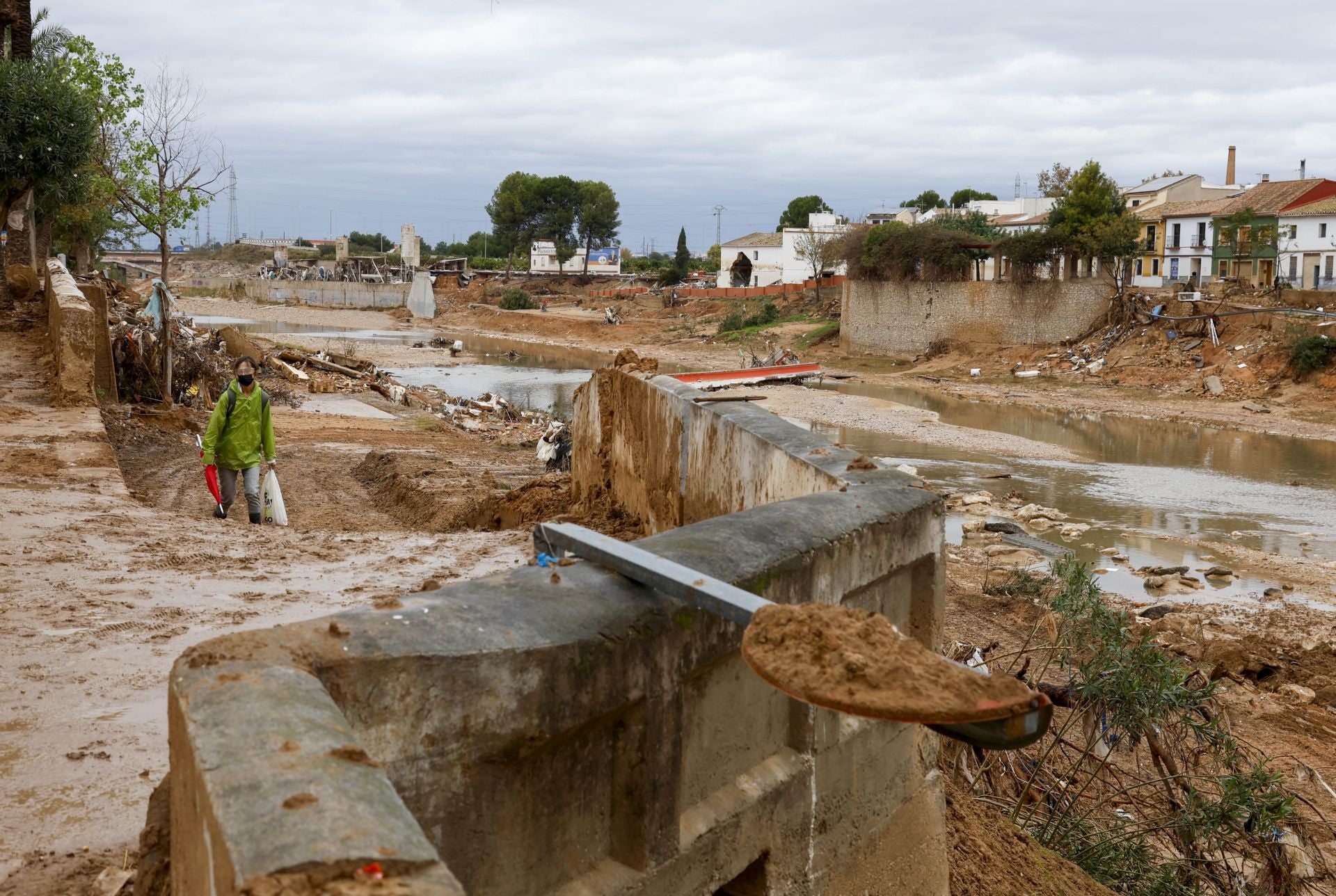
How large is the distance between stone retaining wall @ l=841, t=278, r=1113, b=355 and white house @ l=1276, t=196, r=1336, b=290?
11468 mm

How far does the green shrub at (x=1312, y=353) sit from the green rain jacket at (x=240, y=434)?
33.3 m

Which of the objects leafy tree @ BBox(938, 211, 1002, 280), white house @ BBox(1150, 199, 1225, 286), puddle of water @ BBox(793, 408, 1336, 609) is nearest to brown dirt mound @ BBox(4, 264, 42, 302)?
puddle of water @ BBox(793, 408, 1336, 609)

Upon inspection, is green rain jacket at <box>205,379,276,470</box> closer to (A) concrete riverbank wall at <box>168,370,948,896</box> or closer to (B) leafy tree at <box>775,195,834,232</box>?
(A) concrete riverbank wall at <box>168,370,948,896</box>

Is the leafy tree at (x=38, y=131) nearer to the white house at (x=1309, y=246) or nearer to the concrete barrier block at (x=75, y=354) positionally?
the concrete barrier block at (x=75, y=354)

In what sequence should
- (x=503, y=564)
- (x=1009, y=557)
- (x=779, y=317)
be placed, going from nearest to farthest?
(x=503, y=564) → (x=1009, y=557) → (x=779, y=317)

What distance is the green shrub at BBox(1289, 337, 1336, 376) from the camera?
3425 centimetres

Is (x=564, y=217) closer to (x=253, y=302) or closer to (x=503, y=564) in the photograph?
(x=253, y=302)

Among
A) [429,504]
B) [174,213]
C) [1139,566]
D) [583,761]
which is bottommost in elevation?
[1139,566]

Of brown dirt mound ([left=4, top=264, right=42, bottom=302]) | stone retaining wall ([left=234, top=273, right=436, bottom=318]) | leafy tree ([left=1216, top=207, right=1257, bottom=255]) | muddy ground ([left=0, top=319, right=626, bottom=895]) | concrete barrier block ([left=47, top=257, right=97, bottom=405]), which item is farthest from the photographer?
stone retaining wall ([left=234, top=273, right=436, bottom=318])

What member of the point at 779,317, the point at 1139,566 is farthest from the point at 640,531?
the point at 779,317

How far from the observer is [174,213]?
27.0 meters

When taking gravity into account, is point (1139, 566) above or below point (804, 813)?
below

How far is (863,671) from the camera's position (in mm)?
2637

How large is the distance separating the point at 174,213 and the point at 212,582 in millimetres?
22834
